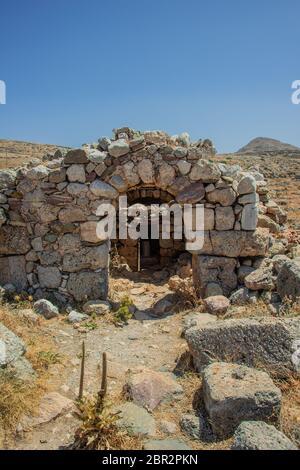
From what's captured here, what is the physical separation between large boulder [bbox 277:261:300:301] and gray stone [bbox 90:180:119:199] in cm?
302

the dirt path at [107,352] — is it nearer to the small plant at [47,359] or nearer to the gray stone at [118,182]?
the small plant at [47,359]

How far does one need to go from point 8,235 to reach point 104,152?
2.23 m

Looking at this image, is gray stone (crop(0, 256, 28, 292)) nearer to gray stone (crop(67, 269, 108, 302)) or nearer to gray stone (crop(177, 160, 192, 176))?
gray stone (crop(67, 269, 108, 302))

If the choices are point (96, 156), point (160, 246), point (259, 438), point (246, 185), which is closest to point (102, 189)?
point (96, 156)

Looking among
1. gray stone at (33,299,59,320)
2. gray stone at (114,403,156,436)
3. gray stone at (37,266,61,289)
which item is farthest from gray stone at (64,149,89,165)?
gray stone at (114,403,156,436)

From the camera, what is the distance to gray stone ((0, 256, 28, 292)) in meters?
6.83

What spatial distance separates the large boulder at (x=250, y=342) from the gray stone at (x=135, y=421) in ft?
3.02

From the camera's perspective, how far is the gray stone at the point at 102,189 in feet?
21.3

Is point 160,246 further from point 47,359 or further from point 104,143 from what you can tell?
point 47,359

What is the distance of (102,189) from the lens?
6.48 m

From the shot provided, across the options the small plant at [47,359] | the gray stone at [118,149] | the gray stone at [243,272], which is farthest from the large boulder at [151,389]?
the gray stone at [118,149]

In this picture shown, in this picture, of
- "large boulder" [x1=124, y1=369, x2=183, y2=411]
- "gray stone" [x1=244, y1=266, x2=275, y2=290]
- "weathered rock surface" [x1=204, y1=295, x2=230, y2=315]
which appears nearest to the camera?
"large boulder" [x1=124, y1=369, x2=183, y2=411]

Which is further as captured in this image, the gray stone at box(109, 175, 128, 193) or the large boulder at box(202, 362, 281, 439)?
the gray stone at box(109, 175, 128, 193)

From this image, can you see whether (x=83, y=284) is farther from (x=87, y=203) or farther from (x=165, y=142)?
(x=165, y=142)
